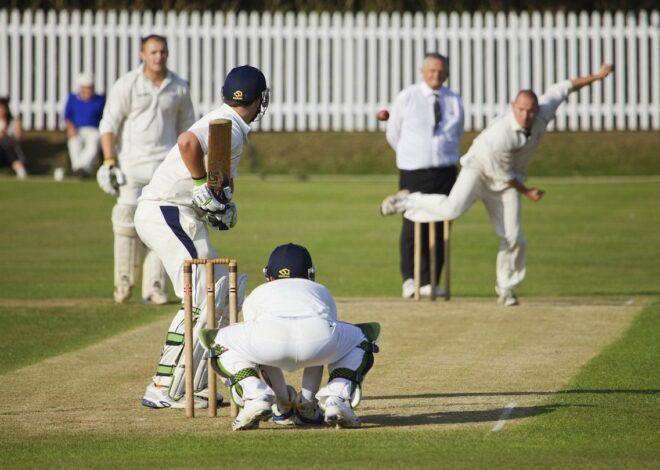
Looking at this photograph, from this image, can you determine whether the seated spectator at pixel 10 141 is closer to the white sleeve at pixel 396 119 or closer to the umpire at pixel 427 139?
the white sleeve at pixel 396 119

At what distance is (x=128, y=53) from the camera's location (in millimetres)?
26234

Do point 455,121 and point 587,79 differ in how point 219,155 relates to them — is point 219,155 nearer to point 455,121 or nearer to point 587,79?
point 587,79

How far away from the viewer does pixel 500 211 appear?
12.1 m

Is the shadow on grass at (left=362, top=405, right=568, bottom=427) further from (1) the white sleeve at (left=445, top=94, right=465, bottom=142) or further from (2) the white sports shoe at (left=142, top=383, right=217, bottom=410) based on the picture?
(1) the white sleeve at (left=445, top=94, right=465, bottom=142)

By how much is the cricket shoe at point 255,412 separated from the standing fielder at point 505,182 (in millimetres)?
5669

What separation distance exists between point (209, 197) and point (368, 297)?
18.8ft

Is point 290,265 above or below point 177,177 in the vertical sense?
below

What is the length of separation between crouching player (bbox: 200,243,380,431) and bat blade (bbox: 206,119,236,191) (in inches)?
19.9

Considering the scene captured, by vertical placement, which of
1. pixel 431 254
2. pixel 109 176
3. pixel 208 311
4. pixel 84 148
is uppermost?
pixel 84 148

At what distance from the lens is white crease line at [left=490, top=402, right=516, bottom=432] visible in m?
6.85

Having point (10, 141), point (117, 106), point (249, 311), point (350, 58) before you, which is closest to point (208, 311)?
point (249, 311)

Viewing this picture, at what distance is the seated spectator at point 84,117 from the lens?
22500 mm

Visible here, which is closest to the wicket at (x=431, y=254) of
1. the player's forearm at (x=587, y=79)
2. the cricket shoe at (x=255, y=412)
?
the player's forearm at (x=587, y=79)

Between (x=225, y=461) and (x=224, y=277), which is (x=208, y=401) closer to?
(x=224, y=277)
